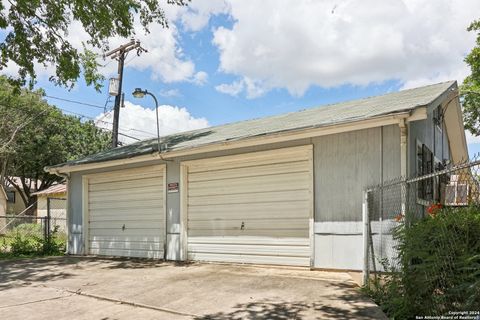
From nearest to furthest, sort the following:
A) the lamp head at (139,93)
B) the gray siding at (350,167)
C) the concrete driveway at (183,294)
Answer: the concrete driveway at (183,294) → the gray siding at (350,167) → the lamp head at (139,93)

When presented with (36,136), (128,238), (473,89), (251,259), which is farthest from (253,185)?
(36,136)

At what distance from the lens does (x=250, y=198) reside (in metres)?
9.18

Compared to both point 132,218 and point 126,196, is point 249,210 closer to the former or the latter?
point 132,218

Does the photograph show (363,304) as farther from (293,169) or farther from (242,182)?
(242,182)

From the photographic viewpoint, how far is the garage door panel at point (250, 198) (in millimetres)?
8448

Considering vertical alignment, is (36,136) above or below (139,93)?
above

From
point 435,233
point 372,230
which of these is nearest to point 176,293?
point 372,230

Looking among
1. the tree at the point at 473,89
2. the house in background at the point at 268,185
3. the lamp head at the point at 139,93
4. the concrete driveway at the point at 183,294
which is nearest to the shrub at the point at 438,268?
the concrete driveway at the point at 183,294

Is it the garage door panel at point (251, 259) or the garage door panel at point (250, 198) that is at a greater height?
the garage door panel at point (250, 198)

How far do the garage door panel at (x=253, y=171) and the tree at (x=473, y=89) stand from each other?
506 inches

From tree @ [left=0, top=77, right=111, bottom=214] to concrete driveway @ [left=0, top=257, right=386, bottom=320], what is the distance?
888 inches

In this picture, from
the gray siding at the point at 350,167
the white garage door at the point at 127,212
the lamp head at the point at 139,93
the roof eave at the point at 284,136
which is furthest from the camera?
the lamp head at the point at 139,93

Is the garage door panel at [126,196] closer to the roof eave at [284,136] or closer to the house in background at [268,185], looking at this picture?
the house in background at [268,185]

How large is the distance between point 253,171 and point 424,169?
361cm
